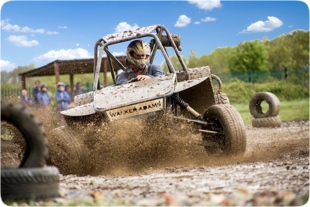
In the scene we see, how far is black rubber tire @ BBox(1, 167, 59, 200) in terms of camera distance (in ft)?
17.2

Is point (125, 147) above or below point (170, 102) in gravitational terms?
below

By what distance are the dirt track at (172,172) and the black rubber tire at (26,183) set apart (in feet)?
0.51

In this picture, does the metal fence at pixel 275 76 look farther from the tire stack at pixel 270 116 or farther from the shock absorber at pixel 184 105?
the shock absorber at pixel 184 105

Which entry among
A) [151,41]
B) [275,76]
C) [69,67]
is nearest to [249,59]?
[275,76]

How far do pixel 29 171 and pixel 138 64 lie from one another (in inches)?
175

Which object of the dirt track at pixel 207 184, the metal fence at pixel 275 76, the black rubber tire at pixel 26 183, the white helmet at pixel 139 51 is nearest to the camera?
the dirt track at pixel 207 184

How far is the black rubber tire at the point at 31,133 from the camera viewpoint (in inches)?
209

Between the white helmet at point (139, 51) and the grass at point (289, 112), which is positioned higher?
the white helmet at point (139, 51)

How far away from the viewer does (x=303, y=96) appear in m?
32.8

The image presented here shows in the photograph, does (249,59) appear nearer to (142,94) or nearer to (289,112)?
(289,112)

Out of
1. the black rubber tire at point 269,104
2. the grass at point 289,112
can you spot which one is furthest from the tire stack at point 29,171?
the grass at point 289,112

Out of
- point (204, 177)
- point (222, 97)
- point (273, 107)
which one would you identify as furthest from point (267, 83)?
point (204, 177)

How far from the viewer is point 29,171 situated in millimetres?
5266

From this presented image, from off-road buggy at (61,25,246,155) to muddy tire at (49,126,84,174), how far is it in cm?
38
